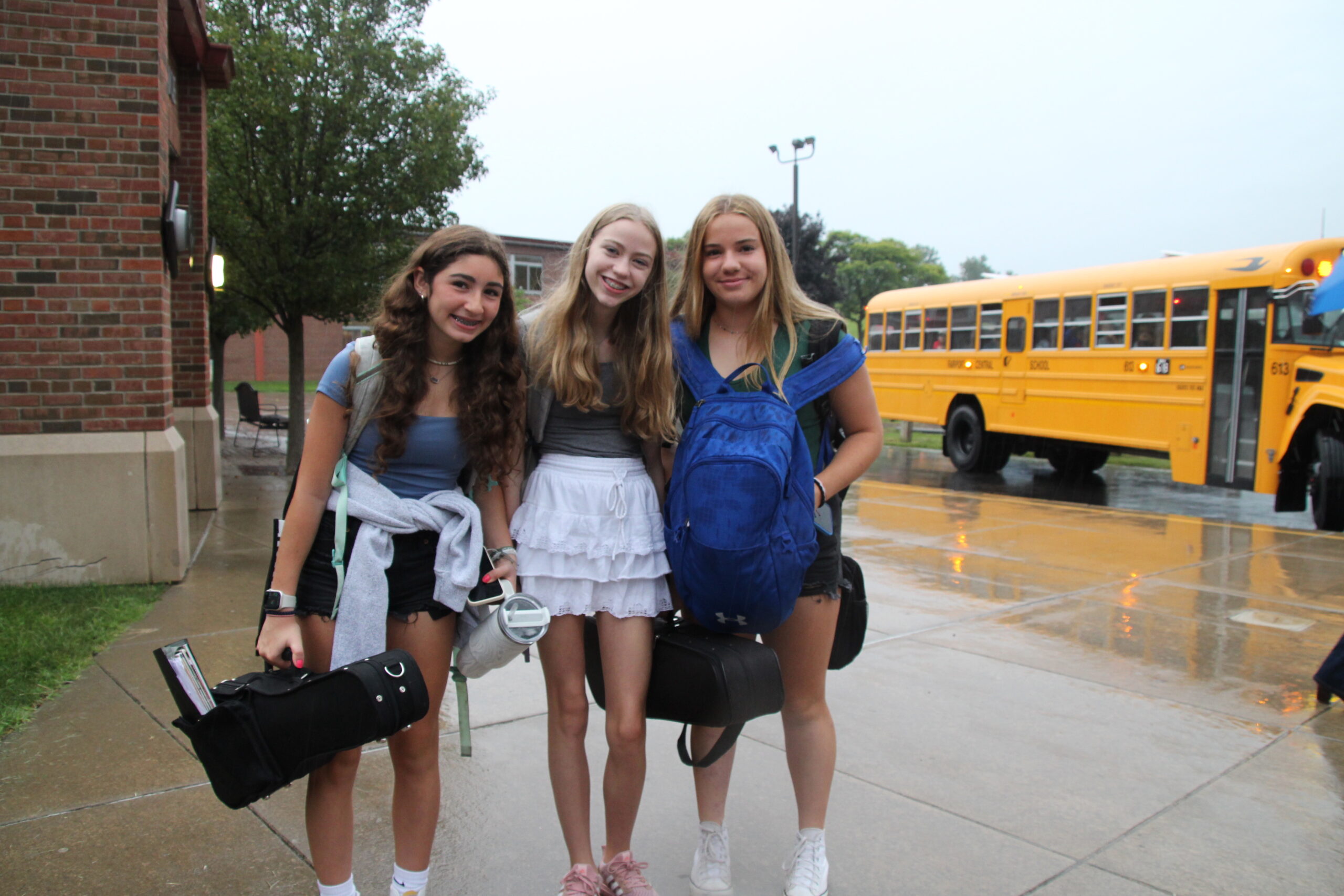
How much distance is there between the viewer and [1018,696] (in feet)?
14.3

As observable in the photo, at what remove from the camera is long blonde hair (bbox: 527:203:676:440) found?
2.51 metres

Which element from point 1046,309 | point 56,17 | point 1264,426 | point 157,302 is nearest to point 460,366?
point 157,302

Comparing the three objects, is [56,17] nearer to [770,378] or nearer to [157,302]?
[157,302]

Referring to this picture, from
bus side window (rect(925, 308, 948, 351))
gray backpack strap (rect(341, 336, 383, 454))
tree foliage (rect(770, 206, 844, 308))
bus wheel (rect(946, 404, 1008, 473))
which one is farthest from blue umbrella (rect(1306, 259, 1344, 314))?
tree foliage (rect(770, 206, 844, 308))

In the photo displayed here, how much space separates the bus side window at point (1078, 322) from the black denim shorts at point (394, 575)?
1209 cm

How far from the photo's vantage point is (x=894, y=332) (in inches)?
650

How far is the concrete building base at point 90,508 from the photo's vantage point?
18.1ft

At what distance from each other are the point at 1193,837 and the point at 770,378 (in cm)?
201

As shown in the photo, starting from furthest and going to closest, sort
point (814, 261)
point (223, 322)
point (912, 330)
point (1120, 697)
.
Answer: point (814, 261)
point (912, 330)
point (223, 322)
point (1120, 697)

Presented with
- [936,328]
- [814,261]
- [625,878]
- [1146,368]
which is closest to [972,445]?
[936,328]

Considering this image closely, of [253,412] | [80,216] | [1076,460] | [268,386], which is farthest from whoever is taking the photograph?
[268,386]

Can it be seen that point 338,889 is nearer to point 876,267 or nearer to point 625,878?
point 625,878

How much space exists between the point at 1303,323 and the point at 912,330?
6.61 m

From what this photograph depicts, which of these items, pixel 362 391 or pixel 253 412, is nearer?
pixel 362 391
